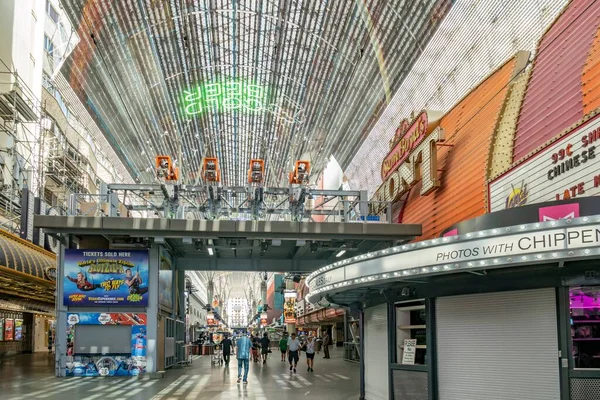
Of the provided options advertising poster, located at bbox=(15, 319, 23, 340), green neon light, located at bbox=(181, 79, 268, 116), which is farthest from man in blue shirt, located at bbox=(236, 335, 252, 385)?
advertising poster, located at bbox=(15, 319, 23, 340)

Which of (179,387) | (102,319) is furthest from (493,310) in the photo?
(102,319)

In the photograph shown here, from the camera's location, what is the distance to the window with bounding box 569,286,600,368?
9867 millimetres

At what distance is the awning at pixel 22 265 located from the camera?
76.0ft

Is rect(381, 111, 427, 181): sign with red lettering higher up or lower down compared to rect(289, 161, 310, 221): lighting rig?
higher up

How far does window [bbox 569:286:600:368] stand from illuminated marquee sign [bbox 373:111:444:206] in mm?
9848

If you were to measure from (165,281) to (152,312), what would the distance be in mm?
2773

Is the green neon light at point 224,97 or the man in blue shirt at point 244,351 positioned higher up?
the green neon light at point 224,97

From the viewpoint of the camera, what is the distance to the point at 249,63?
41.7m

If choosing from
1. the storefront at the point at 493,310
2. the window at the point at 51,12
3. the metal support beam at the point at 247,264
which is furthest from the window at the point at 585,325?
the window at the point at 51,12

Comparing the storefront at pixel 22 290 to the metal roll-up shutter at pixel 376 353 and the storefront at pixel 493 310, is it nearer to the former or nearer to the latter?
the metal roll-up shutter at pixel 376 353

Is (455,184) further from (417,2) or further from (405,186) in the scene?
(417,2)

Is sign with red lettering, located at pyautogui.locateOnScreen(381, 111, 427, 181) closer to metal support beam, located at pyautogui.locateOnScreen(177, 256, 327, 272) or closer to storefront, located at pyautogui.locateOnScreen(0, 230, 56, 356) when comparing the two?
metal support beam, located at pyautogui.locateOnScreen(177, 256, 327, 272)

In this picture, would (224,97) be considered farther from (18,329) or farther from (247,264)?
(18,329)

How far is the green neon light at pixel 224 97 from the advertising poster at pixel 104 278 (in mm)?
21305
